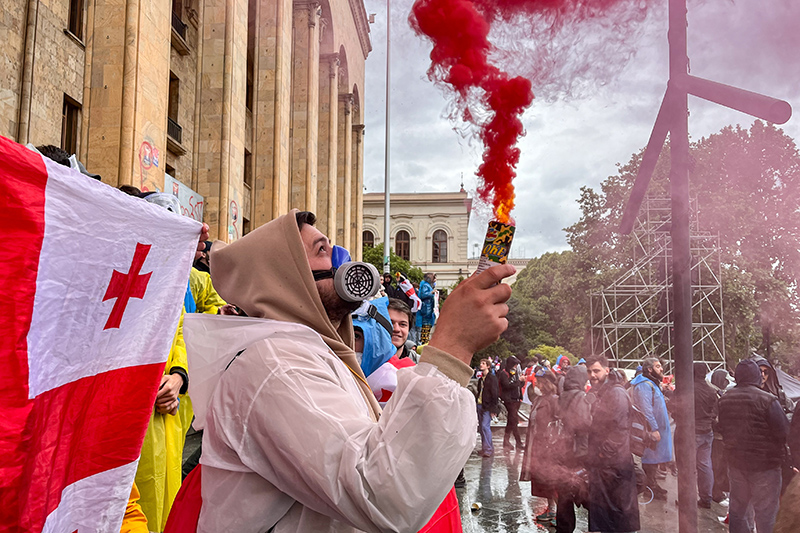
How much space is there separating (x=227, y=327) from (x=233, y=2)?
13295 millimetres

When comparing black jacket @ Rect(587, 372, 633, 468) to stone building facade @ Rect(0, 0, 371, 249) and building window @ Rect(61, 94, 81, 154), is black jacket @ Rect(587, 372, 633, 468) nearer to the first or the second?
stone building facade @ Rect(0, 0, 371, 249)

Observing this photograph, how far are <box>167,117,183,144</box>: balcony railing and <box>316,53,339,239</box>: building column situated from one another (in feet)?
34.9

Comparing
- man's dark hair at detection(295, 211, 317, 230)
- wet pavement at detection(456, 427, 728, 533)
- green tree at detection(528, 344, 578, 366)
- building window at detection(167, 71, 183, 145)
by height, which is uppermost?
building window at detection(167, 71, 183, 145)

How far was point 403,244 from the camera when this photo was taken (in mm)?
42219

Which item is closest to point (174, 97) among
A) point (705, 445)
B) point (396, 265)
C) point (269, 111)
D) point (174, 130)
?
point (174, 130)

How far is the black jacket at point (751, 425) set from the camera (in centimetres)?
509

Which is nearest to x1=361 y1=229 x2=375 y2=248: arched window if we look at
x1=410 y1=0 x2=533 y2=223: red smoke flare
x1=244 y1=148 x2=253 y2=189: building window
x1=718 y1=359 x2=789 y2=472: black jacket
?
x1=244 y1=148 x2=253 y2=189: building window

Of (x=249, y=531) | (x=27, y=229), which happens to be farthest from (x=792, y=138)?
(x=27, y=229)

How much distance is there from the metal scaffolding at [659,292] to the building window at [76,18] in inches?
366

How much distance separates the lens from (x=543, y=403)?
5742 mm

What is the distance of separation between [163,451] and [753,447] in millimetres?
4896

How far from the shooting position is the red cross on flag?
140cm

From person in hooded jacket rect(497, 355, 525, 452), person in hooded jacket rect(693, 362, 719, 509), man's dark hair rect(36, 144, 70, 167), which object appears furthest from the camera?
person in hooded jacket rect(497, 355, 525, 452)

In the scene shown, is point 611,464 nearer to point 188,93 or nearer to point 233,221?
point 233,221
